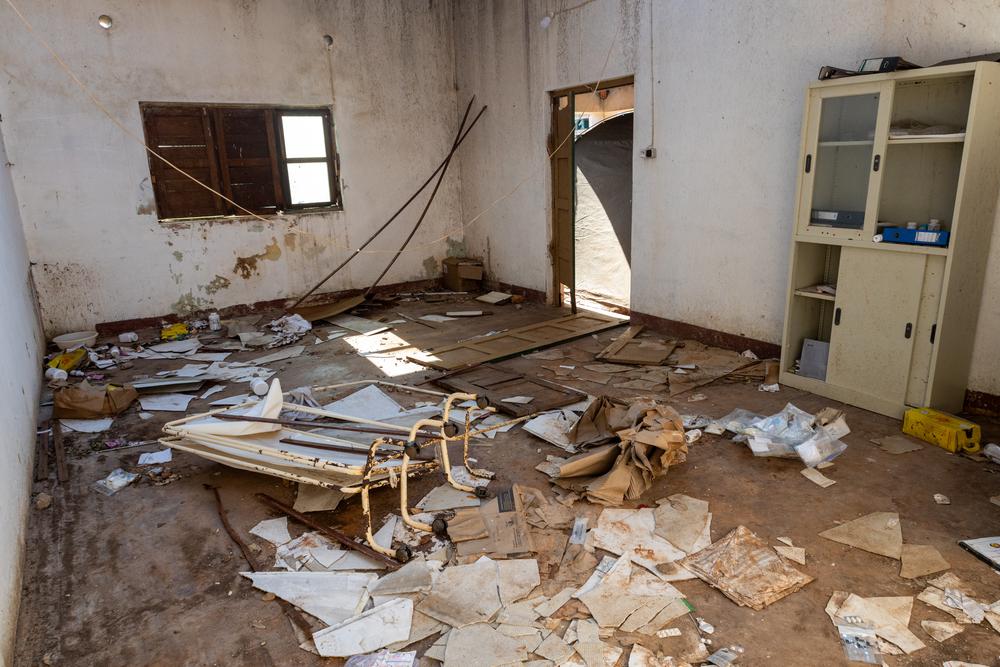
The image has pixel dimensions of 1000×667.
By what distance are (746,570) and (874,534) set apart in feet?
2.36

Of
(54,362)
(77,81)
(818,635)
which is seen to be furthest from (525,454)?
(77,81)

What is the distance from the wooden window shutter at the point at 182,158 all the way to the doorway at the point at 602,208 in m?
3.86

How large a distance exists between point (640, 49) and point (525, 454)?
13.1ft

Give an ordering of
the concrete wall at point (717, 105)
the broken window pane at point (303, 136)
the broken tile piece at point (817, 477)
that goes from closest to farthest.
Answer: the broken tile piece at point (817, 477), the concrete wall at point (717, 105), the broken window pane at point (303, 136)

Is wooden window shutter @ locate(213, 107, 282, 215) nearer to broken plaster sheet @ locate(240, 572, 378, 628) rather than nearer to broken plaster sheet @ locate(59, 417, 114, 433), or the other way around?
broken plaster sheet @ locate(59, 417, 114, 433)

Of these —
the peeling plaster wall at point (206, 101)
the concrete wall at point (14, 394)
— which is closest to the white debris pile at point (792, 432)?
the concrete wall at point (14, 394)

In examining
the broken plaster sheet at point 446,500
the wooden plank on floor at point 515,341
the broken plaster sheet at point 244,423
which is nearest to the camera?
the broken plaster sheet at point 446,500

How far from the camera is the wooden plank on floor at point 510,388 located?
4.50m

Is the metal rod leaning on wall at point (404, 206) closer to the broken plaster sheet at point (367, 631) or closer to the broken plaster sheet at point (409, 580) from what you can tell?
the broken plaster sheet at point (409, 580)

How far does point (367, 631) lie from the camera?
249 cm

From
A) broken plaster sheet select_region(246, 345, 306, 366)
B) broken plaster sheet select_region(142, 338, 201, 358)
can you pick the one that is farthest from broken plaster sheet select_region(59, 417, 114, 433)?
broken plaster sheet select_region(142, 338, 201, 358)

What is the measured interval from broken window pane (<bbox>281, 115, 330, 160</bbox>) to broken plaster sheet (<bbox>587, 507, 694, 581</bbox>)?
6.06m

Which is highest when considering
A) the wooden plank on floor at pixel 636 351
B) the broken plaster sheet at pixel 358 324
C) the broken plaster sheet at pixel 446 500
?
the wooden plank on floor at pixel 636 351

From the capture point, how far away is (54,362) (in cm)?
565
